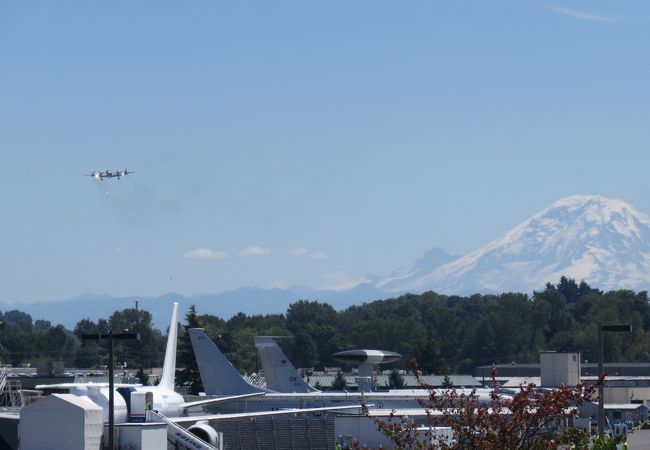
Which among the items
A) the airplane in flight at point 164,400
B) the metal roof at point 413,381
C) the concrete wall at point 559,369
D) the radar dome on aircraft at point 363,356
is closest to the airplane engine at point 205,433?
the airplane in flight at point 164,400

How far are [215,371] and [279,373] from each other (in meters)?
8.44

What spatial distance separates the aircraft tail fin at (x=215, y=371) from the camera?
96500mm

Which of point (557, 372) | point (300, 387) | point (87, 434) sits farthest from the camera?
point (557, 372)

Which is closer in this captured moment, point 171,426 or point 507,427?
point 507,427

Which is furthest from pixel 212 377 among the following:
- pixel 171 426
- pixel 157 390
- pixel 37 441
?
pixel 37 441

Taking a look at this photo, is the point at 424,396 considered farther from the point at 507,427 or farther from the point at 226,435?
Answer: the point at 507,427

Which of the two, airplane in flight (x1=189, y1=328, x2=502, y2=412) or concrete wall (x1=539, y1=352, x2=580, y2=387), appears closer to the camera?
airplane in flight (x1=189, y1=328, x2=502, y2=412)

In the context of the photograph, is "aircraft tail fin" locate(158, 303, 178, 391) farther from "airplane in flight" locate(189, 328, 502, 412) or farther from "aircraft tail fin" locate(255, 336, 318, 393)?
"aircraft tail fin" locate(255, 336, 318, 393)

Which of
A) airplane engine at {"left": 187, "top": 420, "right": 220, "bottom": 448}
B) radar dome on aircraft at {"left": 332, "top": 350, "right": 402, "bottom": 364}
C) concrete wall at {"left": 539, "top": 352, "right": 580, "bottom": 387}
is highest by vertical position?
radar dome on aircraft at {"left": 332, "top": 350, "right": 402, "bottom": 364}

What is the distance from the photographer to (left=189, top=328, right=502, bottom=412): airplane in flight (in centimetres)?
9319

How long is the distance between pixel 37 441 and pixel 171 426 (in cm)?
1071

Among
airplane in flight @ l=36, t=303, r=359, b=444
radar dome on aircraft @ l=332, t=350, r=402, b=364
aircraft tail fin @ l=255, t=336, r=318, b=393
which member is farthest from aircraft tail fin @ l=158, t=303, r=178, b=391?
radar dome on aircraft @ l=332, t=350, r=402, b=364

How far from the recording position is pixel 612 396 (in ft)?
454

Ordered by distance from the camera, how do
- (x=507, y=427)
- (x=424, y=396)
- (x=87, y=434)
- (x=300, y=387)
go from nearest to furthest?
(x=507, y=427), (x=87, y=434), (x=424, y=396), (x=300, y=387)
